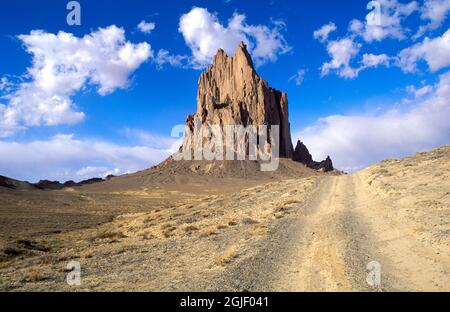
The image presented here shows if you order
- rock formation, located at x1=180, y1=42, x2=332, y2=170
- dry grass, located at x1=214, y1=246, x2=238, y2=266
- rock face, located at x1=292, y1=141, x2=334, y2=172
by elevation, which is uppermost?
rock formation, located at x1=180, y1=42, x2=332, y2=170

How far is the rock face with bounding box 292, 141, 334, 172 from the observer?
155613 millimetres

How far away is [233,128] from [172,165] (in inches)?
1058

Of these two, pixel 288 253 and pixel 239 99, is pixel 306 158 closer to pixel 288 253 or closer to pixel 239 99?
pixel 239 99

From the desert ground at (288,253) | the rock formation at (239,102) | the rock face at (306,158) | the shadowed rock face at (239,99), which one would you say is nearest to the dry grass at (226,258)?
the desert ground at (288,253)

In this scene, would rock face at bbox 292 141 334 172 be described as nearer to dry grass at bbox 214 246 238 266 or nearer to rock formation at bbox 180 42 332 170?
rock formation at bbox 180 42 332 170

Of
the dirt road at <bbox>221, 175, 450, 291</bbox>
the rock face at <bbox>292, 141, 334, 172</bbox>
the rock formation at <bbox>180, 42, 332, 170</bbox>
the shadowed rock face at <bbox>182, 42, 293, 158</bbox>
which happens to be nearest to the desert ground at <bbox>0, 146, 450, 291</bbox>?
the dirt road at <bbox>221, 175, 450, 291</bbox>

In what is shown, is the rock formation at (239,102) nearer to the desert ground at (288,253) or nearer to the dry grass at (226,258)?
the desert ground at (288,253)

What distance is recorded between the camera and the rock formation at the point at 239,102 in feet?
500

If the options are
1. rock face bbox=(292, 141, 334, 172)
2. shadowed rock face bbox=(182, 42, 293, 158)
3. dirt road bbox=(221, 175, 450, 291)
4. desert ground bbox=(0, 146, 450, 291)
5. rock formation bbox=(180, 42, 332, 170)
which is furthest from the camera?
rock face bbox=(292, 141, 334, 172)

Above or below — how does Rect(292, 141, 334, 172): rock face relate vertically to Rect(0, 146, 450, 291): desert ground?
above

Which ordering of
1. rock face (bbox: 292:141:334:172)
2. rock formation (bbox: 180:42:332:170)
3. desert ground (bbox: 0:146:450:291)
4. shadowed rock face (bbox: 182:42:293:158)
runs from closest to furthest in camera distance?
desert ground (bbox: 0:146:450:291) → rock formation (bbox: 180:42:332:170) → shadowed rock face (bbox: 182:42:293:158) → rock face (bbox: 292:141:334:172)
